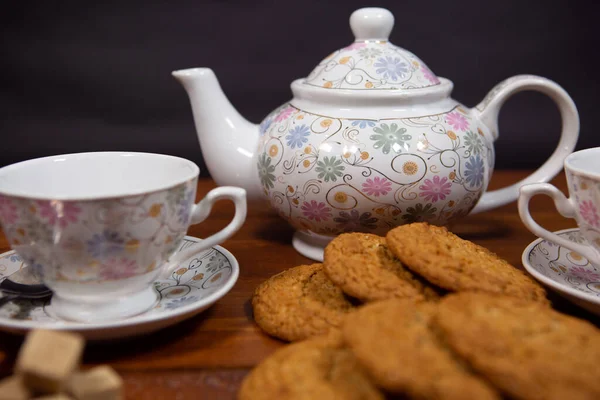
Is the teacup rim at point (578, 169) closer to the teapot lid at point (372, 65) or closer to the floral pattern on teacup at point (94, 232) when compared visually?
the teapot lid at point (372, 65)

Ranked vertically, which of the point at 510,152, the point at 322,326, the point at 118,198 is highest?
the point at 118,198

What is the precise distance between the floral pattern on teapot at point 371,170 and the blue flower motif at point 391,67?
7 cm

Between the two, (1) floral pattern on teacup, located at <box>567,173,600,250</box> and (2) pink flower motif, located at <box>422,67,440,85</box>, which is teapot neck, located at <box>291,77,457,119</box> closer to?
(2) pink flower motif, located at <box>422,67,440,85</box>

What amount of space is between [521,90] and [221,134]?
44 cm

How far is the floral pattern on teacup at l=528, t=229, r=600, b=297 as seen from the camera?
0.87 m

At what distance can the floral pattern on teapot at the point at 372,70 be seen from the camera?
98 cm

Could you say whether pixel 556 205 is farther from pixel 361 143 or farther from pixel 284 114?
pixel 284 114

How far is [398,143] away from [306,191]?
0.13 meters

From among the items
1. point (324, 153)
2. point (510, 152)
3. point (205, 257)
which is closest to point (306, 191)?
point (324, 153)

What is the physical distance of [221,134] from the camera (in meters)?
1.05

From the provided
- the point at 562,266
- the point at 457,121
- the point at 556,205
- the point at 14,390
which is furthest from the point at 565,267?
the point at 14,390

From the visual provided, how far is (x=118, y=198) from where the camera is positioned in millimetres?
694

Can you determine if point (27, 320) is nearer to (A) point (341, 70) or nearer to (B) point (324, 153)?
(B) point (324, 153)

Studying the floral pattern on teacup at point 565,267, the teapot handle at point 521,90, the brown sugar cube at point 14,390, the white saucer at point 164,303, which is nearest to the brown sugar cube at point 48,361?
the brown sugar cube at point 14,390
